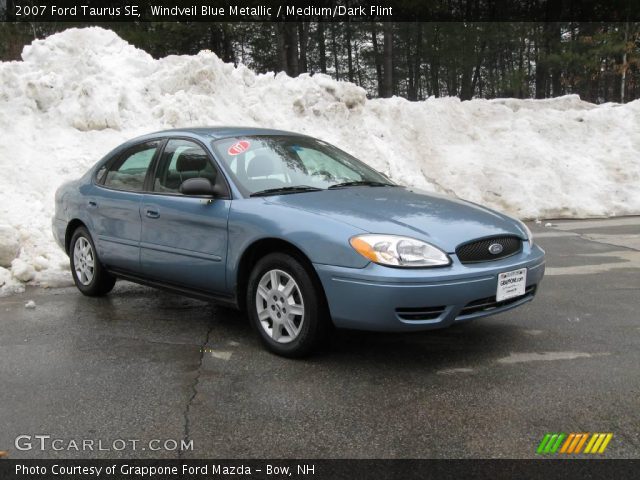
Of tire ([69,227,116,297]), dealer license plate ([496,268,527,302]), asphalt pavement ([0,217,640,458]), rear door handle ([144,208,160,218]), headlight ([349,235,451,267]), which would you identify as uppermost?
rear door handle ([144,208,160,218])

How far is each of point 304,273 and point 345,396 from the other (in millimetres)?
793

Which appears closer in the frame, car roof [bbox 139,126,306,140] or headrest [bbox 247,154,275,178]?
headrest [bbox 247,154,275,178]

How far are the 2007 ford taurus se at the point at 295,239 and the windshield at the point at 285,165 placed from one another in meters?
0.01

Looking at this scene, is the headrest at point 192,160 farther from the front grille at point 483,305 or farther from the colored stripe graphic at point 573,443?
the colored stripe graphic at point 573,443

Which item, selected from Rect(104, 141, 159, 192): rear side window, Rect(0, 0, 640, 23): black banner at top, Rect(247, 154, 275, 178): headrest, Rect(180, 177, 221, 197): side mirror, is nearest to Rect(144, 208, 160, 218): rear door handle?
Rect(104, 141, 159, 192): rear side window

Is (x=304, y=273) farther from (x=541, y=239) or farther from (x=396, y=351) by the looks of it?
(x=541, y=239)

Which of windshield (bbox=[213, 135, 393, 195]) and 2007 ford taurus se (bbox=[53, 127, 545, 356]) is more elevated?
windshield (bbox=[213, 135, 393, 195])

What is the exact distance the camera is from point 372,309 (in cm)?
364

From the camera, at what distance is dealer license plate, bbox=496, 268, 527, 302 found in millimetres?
3898

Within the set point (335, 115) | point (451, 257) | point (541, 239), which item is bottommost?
point (541, 239)

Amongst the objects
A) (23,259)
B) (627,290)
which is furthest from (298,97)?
(627,290)

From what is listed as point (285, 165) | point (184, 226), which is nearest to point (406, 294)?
point (285, 165)

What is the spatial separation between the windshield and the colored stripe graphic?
235cm

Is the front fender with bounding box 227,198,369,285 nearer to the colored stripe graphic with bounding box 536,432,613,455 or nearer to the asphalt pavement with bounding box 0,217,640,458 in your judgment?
the asphalt pavement with bounding box 0,217,640,458
